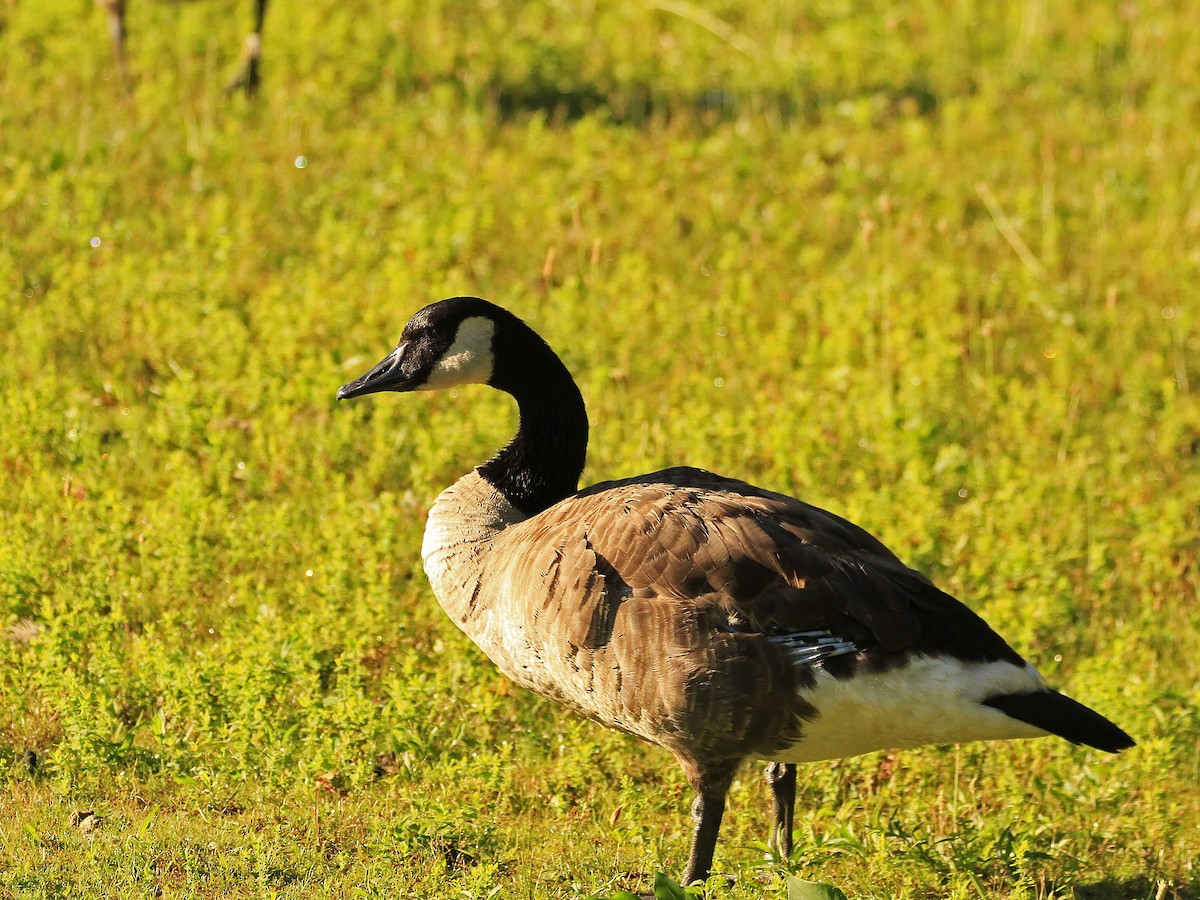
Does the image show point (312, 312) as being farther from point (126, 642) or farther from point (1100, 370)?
point (1100, 370)

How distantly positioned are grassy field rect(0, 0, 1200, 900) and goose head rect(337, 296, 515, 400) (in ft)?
2.85

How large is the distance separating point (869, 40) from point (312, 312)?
21.0 feet

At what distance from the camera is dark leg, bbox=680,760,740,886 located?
454cm

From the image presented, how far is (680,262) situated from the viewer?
28.9 ft

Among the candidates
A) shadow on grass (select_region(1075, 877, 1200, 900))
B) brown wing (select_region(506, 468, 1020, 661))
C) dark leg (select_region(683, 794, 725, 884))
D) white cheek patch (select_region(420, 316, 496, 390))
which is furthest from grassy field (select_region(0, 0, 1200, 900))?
white cheek patch (select_region(420, 316, 496, 390))

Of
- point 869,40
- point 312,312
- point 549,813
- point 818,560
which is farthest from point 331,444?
point 869,40

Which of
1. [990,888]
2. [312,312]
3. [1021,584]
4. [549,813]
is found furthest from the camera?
[312,312]

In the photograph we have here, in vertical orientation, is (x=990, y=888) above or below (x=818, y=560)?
below

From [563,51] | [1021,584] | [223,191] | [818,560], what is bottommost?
[1021,584]

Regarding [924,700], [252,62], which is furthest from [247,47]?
[924,700]

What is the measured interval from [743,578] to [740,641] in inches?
7.2

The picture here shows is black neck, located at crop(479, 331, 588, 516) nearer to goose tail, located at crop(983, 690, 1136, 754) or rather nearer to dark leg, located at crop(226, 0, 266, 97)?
goose tail, located at crop(983, 690, 1136, 754)

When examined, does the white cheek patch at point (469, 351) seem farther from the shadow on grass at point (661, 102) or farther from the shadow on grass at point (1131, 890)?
the shadow on grass at point (661, 102)

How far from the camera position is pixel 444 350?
529 centimetres
